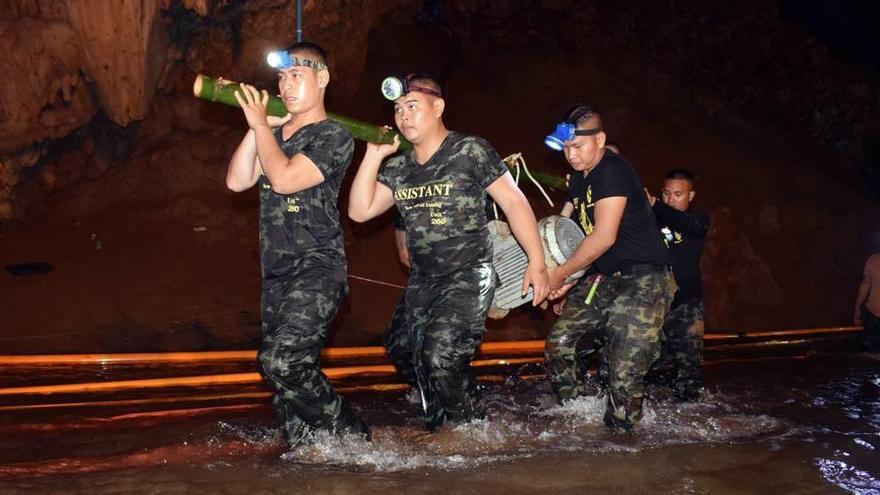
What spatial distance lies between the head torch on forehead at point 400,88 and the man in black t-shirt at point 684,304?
7.85 ft

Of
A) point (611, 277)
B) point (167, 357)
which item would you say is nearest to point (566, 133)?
point (611, 277)

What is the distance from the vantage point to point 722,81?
1731 cm

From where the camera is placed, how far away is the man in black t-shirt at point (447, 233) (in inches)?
170

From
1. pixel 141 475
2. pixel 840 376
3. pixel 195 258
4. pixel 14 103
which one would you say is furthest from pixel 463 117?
pixel 141 475

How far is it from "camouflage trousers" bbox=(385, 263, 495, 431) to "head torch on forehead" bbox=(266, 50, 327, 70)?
131 centimetres

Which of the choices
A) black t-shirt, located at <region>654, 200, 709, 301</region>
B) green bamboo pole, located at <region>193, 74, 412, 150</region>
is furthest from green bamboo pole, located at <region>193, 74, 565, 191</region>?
black t-shirt, located at <region>654, 200, 709, 301</region>

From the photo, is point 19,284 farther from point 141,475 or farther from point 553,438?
point 553,438

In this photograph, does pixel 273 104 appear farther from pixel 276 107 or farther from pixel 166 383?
pixel 166 383

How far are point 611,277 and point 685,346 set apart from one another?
1585mm

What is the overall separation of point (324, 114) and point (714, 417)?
337 cm

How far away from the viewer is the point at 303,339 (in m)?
3.93

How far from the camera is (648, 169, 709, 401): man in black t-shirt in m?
6.08

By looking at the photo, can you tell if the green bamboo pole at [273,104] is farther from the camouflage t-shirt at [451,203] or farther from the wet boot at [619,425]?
the wet boot at [619,425]

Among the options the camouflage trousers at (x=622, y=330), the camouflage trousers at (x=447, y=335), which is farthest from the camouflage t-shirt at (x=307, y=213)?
the camouflage trousers at (x=622, y=330)
